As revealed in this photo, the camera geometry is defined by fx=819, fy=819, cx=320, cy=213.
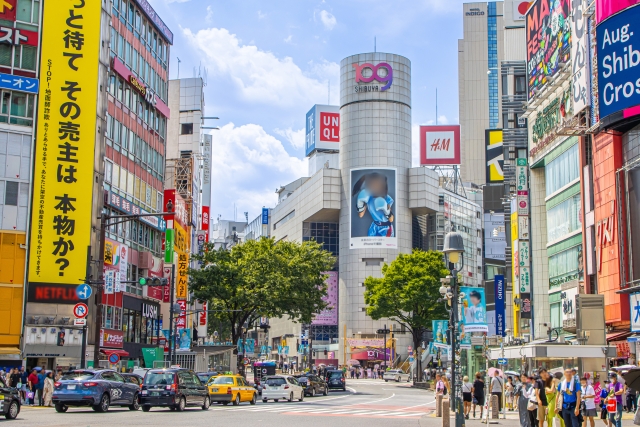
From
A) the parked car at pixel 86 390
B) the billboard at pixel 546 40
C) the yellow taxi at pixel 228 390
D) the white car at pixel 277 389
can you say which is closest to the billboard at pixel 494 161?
the billboard at pixel 546 40

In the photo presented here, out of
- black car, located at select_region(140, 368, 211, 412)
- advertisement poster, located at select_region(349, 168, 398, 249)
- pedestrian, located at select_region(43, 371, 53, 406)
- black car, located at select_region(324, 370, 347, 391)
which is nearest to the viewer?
black car, located at select_region(140, 368, 211, 412)

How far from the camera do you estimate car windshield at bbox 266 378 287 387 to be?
48125 millimetres

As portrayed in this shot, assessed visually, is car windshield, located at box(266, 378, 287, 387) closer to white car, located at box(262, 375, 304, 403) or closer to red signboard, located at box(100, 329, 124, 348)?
white car, located at box(262, 375, 304, 403)

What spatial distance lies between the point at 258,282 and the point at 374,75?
78039 mm

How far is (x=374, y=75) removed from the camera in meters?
130

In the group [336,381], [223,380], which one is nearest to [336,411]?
[223,380]

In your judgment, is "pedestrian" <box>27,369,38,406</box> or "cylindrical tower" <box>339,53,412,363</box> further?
"cylindrical tower" <box>339,53,412,363</box>

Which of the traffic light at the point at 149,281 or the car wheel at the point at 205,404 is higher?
the traffic light at the point at 149,281

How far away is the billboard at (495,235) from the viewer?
112625 millimetres

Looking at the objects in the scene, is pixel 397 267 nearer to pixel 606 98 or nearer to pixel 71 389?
pixel 606 98

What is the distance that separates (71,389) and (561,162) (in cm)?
3828

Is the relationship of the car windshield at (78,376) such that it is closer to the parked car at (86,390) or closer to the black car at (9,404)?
the parked car at (86,390)

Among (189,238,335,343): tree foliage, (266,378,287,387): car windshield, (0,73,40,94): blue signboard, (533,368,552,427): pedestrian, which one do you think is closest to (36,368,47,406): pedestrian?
(266,378,287,387): car windshield

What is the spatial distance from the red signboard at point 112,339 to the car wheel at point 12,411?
28369mm
